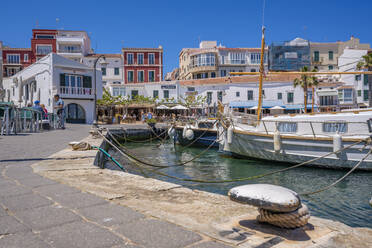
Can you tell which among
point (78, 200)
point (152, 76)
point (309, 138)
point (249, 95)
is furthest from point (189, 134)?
point (152, 76)

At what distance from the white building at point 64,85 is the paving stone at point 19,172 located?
23409 millimetres

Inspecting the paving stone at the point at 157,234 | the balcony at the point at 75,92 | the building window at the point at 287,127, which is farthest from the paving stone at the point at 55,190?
the balcony at the point at 75,92

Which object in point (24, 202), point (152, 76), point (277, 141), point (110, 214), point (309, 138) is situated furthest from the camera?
point (152, 76)

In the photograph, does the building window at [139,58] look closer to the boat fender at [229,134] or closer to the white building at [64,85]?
the white building at [64,85]

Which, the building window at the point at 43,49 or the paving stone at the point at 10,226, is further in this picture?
the building window at the point at 43,49

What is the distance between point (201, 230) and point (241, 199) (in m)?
0.52

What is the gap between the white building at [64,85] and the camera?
92.7 feet

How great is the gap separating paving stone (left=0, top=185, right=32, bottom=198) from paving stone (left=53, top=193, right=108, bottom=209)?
0.57m

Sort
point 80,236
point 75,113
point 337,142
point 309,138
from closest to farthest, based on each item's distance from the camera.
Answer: point 80,236
point 337,142
point 309,138
point 75,113

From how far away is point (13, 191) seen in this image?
4102 mm

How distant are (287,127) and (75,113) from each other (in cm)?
2342

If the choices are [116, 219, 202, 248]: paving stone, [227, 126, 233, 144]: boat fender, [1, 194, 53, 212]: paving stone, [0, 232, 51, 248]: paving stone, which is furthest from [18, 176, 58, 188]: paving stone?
[227, 126, 233, 144]: boat fender

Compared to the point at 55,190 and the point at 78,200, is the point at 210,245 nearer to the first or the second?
the point at 78,200

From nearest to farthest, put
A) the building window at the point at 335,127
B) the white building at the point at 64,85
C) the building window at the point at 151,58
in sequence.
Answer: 1. the building window at the point at 335,127
2. the white building at the point at 64,85
3. the building window at the point at 151,58
